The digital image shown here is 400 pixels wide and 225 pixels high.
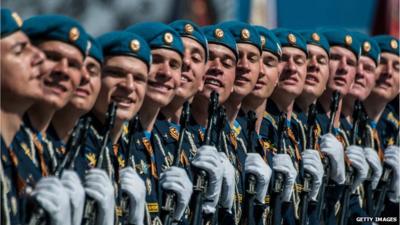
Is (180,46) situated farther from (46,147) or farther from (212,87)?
(46,147)

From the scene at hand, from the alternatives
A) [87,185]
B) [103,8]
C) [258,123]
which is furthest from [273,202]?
[103,8]

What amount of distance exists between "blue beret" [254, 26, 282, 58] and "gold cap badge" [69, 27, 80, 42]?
8.62 feet

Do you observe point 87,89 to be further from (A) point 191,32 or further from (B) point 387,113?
(B) point 387,113

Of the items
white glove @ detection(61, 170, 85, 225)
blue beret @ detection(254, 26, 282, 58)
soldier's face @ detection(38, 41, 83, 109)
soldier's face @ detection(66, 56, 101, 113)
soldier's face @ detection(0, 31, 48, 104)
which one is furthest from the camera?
blue beret @ detection(254, 26, 282, 58)

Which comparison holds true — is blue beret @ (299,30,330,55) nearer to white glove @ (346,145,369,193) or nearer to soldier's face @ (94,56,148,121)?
white glove @ (346,145,369,193)

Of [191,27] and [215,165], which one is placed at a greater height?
[191,27]

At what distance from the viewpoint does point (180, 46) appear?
9.56 meters

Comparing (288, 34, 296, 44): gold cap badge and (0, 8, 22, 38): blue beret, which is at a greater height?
(288, 34, 296, 44): gold cap badge

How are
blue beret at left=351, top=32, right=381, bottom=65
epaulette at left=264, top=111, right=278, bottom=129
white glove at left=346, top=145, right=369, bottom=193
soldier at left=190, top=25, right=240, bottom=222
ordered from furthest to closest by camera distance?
1. blue beret at left=351, top=32, right=381, bottom=65
2. white glove at left=346, top=145, right=369, bottom=193
3. epaulette at left=264, top=111, right=278, bottom=129
4. soldier at left=190, top=25, right=240, bottom=222

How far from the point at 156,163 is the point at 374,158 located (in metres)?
2.90

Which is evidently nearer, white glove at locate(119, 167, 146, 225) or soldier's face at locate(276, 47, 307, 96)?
white glove at locate(119, 167, 146, 225)

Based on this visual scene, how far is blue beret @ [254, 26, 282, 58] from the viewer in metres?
10.8

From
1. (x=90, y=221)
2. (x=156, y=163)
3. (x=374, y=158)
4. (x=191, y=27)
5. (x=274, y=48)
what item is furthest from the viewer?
(x=374, y=158)

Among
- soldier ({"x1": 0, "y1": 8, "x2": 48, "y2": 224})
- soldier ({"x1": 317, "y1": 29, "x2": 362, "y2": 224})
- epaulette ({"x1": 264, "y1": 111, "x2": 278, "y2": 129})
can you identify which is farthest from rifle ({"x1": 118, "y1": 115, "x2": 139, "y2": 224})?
soldier ({"x1": 317, "y1": 29, "x2": 362, "y2": 224})
